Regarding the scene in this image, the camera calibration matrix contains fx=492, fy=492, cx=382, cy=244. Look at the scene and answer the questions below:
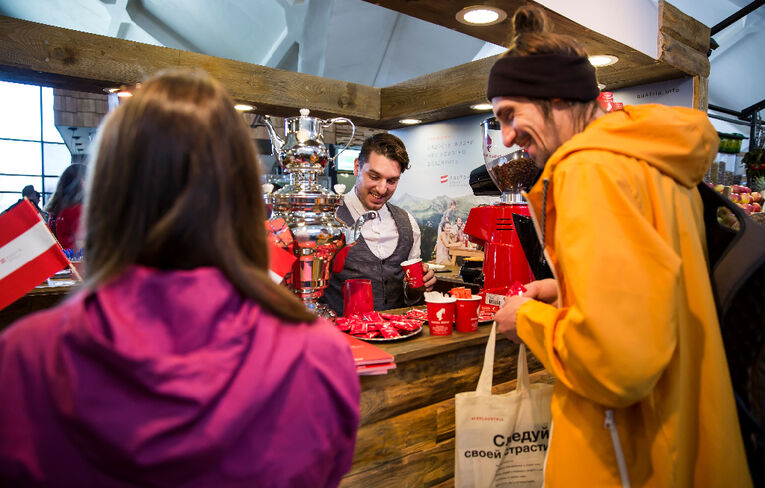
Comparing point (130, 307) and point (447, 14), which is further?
point (447, 14)

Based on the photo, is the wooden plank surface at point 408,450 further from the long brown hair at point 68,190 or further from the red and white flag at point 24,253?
the long brown hair at point 68,190

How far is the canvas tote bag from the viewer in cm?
156

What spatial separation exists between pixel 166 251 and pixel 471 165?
4.82 meters

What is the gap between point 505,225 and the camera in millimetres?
2145

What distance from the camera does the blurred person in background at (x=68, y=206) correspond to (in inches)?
148

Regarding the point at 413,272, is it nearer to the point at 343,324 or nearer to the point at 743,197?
the point at 343,324

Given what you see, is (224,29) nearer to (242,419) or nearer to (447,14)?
(447,14)

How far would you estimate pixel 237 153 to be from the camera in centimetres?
77

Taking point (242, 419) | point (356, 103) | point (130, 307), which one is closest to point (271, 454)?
point (242, 419)

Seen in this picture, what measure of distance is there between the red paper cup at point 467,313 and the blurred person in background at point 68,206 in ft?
10.4

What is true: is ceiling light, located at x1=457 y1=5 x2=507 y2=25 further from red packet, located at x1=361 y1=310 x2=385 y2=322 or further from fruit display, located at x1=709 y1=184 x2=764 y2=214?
fruit display, located at x1=709 y1=184 x2=764 y2=214

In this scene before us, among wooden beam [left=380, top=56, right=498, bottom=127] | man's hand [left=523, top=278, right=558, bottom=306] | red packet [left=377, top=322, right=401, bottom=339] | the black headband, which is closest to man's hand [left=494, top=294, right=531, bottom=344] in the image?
man's hand [left=523, top=278, right=558, bottom=306]

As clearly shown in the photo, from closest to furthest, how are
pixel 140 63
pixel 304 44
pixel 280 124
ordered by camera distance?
pixel 140 63 → pixel 304 44 → pixel 280 124

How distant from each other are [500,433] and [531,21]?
1252 millimetres
